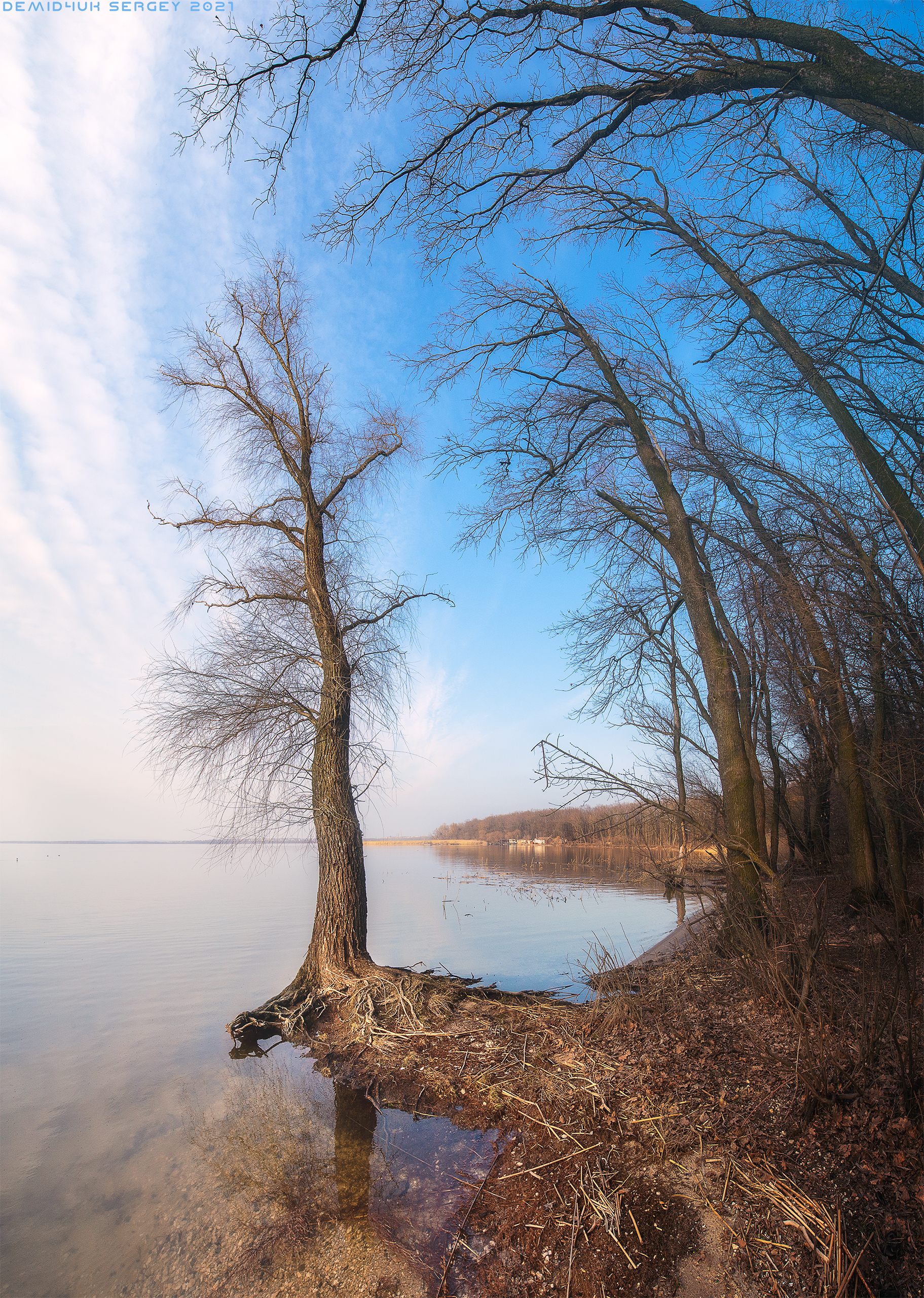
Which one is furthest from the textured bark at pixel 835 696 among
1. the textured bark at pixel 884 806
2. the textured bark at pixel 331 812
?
the textured bark at pixel 331 812

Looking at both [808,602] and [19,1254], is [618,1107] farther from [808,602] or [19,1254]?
[808,602]

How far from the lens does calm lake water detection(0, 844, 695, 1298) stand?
407cm

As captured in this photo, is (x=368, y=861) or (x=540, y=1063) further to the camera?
(x=368, y=861)

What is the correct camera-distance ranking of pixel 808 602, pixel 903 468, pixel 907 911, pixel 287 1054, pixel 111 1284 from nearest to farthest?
pixel 111 1284, pixel 903 468, pixel 808 602, pixel 907 911, pixel 287 1054

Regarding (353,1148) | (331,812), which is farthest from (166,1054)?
(353,1148)

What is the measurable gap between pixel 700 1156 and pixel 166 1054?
6709 mm

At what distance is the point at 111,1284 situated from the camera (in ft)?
11.8

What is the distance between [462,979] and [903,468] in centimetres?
730

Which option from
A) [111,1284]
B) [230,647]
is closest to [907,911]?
[111,1284]

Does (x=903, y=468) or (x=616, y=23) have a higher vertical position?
(x=616, y=23)

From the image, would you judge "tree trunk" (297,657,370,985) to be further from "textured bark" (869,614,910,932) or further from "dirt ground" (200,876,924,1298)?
"textured bark" (869,614,910,932)

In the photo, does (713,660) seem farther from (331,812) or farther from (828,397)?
(331,812)

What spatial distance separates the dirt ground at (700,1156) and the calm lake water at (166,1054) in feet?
1.41

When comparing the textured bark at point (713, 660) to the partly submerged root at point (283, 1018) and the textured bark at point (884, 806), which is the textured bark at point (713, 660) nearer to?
the textured bark at point (884, 806)
